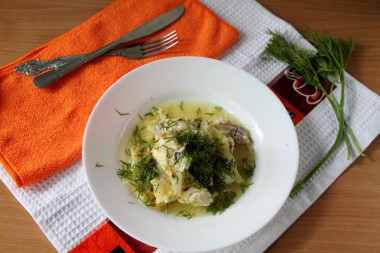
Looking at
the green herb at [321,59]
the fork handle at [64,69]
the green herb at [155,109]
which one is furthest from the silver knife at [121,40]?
the green herb at [321,59]

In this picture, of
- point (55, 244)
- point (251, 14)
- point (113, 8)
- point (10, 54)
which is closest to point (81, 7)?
point (113, 8)

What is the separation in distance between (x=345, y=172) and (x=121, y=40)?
122cm

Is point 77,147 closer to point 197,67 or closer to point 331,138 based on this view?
point 197,67

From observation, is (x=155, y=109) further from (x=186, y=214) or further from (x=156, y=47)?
(x=186, y=214)

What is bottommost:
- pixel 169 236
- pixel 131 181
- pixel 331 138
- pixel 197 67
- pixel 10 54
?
pixel 331 138

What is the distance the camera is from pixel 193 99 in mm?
1655

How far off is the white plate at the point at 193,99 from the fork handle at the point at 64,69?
0.30 meters

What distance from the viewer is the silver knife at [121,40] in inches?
65.4

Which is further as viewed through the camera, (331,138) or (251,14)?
(251,14)

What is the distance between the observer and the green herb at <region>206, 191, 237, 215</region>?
1.41 meters

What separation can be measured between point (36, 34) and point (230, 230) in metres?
1.36

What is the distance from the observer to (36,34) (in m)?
1.86

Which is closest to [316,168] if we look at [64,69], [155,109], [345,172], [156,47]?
[345,172]

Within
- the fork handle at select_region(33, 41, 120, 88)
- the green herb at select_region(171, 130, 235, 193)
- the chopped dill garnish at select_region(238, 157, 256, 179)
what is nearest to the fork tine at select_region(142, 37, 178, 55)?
the fork handle at select_region(33, 41, 120, 88)
